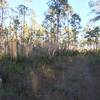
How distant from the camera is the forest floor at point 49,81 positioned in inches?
398

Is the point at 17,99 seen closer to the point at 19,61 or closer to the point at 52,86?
the point at 52,86

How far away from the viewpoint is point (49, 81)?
11633mm

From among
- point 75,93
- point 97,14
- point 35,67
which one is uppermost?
point 97,14

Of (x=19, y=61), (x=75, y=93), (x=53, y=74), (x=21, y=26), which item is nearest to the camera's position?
(x=75, y=93)

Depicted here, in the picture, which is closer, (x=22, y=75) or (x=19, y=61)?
(x=22, y=75)

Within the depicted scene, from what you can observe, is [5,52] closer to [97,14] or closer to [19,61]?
[19,61]

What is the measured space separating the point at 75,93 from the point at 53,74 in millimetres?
2335

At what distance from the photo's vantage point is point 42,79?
11633 millimetres

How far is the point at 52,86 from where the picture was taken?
1113 cm

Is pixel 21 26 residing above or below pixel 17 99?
above

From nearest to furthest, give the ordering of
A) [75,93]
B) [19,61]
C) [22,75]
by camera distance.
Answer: [75,93]
[22,75]
[19,61]

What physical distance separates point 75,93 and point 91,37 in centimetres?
4487

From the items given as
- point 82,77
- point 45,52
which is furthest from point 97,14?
point 82,77

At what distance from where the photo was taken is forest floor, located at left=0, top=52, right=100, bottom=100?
1010 cm
